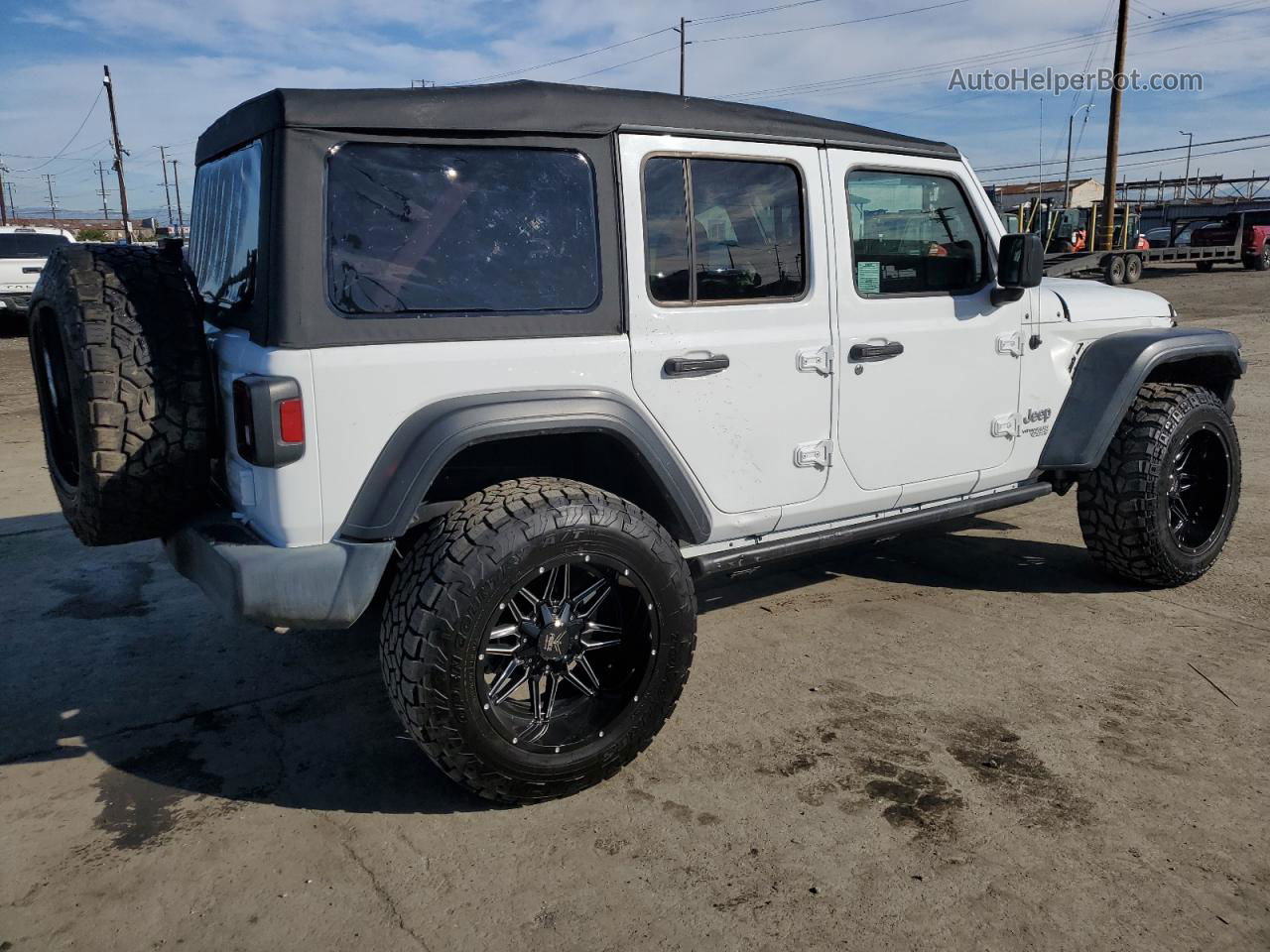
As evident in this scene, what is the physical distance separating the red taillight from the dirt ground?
1.12 metres

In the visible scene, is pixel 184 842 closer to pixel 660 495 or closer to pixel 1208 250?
pixel 660 495

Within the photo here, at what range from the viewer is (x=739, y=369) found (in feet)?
10.7

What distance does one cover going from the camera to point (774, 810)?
2.88 metres

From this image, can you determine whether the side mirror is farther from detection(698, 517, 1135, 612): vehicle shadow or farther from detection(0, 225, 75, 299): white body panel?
detection(0, 225, 75, 299): white body panel

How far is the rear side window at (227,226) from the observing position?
287cm

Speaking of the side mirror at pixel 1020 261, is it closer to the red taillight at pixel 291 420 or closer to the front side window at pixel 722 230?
the front side window at pixel 722 230

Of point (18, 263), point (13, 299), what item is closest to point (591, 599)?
point (18, 263)

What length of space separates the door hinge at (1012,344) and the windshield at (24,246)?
16.2 metres

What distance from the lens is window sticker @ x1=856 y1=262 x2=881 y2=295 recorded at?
3.60 metres

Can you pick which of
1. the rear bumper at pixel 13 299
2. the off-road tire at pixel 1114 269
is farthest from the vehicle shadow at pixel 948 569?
the off-road tire at pixel 1114 269

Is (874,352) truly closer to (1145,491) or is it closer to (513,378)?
(513,378)

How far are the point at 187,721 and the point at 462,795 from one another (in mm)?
1138

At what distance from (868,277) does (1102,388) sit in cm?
137

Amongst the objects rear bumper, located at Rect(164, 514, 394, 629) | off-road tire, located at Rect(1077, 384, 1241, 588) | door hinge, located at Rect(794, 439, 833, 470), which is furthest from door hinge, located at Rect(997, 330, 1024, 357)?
rear bumper, located at Rect(164, 514, 394, 629)
